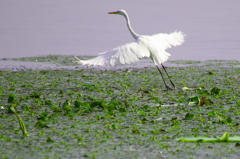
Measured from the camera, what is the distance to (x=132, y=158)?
168 inches

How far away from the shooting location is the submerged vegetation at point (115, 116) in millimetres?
4555

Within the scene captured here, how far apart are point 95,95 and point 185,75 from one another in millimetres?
3309

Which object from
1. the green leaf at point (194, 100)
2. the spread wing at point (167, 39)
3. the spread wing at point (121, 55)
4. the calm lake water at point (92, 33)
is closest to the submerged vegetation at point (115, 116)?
the green leaf at point (194, 100)

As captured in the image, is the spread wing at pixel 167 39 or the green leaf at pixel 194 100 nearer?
the green leaf at pixel 194 100

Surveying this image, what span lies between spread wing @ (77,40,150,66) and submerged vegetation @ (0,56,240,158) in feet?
2.01

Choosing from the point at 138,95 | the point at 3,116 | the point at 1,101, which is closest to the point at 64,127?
the point at 3,116

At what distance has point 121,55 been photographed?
26.5ft

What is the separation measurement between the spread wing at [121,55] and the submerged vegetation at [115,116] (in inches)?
24.1

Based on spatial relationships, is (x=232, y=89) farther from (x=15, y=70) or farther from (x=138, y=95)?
(x=15, y=70)

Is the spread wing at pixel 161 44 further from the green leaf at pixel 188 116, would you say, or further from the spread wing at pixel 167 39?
the green leaf at pixel 188 116

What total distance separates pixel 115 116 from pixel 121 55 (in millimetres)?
2240

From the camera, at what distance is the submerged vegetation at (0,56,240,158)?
4555 mm

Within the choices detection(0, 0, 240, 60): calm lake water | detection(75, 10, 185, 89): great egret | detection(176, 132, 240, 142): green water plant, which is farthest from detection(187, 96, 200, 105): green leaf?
detection(0, 0, 240, 60): calm lake water

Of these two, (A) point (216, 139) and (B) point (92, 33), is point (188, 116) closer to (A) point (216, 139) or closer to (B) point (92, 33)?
(A) point (216, 139)
